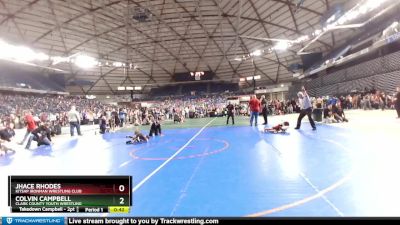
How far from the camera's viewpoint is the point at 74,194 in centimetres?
222

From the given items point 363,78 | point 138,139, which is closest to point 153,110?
point 138,139

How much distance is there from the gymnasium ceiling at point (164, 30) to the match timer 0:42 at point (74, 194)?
21.5 meters

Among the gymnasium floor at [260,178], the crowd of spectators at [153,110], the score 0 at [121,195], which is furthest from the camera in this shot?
the crowd of spectators at [153,110]

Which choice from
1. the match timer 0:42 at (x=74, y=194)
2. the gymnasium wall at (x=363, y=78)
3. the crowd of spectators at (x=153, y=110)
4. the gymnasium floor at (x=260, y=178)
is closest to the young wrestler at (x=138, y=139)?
the gymnasium floor at (x=260, y=178)

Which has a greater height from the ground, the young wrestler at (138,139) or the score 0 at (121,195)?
the score 0 at (121,195)

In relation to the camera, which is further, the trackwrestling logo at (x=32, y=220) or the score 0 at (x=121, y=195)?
the score 0 at (x=121, y=195)

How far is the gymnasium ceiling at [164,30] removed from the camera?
2378cm

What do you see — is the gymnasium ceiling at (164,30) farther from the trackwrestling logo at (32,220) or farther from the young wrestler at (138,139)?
the trackwrestling logo at (32,220)

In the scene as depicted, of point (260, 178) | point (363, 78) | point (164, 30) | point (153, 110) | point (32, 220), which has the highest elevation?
point (164, 30)

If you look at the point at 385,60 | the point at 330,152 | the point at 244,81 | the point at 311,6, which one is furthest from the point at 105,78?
the point at 330,152

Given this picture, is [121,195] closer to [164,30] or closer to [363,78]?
[363,78]

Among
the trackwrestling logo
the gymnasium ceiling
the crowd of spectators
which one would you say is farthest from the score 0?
the gymnasium ceiling

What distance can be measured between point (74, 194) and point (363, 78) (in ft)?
91.1

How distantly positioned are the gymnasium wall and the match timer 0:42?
76.4 feet
